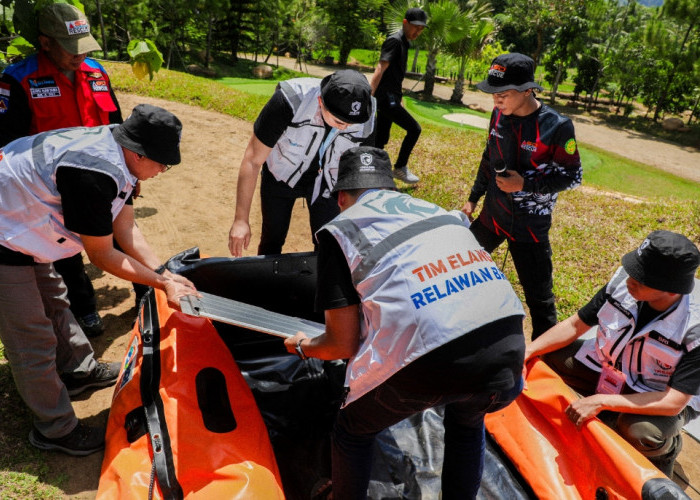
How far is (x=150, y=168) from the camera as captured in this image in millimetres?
1977

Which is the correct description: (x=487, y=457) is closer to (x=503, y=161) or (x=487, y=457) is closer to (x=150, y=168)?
(x=503, y=161)

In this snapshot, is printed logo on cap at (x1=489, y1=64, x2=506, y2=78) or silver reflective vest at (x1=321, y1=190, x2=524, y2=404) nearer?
silver reflective vest at (x1=321, y1=190, x2=524, y2=404)

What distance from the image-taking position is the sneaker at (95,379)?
2588mm

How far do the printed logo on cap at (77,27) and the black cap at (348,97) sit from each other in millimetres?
1261

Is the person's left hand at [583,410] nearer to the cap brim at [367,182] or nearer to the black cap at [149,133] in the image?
the cap brim at [367,182]

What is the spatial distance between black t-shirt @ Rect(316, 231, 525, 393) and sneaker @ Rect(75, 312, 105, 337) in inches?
81.0

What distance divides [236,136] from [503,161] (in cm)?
499

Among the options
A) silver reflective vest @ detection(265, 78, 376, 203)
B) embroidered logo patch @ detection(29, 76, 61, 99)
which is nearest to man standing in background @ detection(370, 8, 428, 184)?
silver reflective vest @ detection(265, 78, 376, 203)

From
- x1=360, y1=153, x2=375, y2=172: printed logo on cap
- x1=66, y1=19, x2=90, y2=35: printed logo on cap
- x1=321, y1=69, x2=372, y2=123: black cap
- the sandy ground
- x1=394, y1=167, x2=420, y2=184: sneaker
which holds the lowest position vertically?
the sandy ground

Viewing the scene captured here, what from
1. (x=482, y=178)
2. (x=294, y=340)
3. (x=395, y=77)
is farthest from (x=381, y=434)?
(x=395, y=77)

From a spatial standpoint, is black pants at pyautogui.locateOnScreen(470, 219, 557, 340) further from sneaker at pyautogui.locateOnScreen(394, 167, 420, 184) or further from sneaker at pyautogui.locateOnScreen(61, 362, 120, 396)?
sneaker at pyautogui.locateOnScreen(394, 167, 420, 184)

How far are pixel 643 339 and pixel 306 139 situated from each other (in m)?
1.85

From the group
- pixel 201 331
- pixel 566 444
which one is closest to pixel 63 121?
pixel 201 331

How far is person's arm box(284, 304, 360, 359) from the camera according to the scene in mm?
1605
